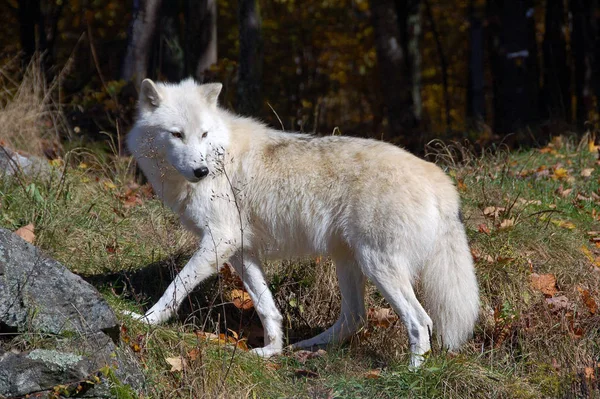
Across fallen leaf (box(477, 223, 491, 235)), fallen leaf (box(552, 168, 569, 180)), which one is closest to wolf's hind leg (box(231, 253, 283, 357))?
fallen leaf (box(477, 223, 491, 235))

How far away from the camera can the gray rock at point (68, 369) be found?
146 inches

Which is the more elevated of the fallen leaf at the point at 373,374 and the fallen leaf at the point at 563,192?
the fallen leaf at the point at 563,192

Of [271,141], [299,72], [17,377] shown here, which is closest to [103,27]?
[299,72]

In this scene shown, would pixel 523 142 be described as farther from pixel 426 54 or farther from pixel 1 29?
pixel 1 29

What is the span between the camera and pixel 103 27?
19.8m

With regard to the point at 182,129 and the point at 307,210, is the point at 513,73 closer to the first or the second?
the point at 307,210

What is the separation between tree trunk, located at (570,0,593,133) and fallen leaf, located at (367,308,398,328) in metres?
9.75

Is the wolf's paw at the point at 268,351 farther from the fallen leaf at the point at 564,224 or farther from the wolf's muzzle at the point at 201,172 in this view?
the fallen leaf at the point at 564,224

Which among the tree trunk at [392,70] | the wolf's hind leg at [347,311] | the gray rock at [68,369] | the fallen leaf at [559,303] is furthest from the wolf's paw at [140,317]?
the tree trunk at [392,70]

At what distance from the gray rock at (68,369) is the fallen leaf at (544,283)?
3.06 metres

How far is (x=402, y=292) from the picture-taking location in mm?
4617

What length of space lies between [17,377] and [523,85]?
1029 centimetres

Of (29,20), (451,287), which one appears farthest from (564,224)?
(29,20)

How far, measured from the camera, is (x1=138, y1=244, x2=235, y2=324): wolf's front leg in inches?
187
